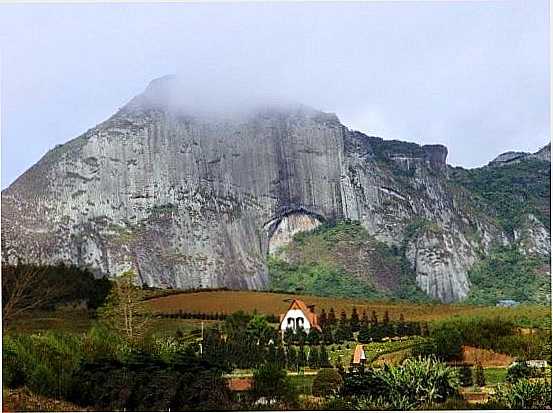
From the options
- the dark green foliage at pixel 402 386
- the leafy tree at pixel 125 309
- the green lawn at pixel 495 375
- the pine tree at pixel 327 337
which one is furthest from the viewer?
the leafy tree at pixel 125 309

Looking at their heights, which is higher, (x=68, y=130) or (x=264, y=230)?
(x=68, y=130)

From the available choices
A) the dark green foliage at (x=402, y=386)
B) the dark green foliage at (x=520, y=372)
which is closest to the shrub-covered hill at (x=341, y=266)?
the dark green foliage at (x=402, y=386)

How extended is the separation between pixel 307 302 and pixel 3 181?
265 centimetres

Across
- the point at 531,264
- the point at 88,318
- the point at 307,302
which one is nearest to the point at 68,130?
the point at 88,318

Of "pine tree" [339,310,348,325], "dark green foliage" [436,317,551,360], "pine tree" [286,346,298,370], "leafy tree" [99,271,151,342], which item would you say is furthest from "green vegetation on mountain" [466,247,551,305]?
"leafy tree" [99,271,151,342]

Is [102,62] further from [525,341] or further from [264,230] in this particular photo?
[525,341]

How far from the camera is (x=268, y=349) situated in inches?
448

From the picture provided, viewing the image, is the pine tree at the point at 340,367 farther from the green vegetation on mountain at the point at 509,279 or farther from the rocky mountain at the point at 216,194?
the green vegetation on mountain at the point at 509,279

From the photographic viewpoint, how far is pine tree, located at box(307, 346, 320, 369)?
37.1ft

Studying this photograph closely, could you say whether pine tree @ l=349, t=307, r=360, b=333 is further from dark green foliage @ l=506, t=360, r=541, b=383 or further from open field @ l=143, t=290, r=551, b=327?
dark green foliage @ l=506, t=360, r=541, b=383

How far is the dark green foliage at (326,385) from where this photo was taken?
11.2m

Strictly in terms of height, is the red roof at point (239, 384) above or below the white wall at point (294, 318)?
below

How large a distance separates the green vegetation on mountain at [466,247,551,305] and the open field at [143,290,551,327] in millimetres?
93

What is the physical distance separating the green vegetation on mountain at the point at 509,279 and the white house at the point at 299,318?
129cm
